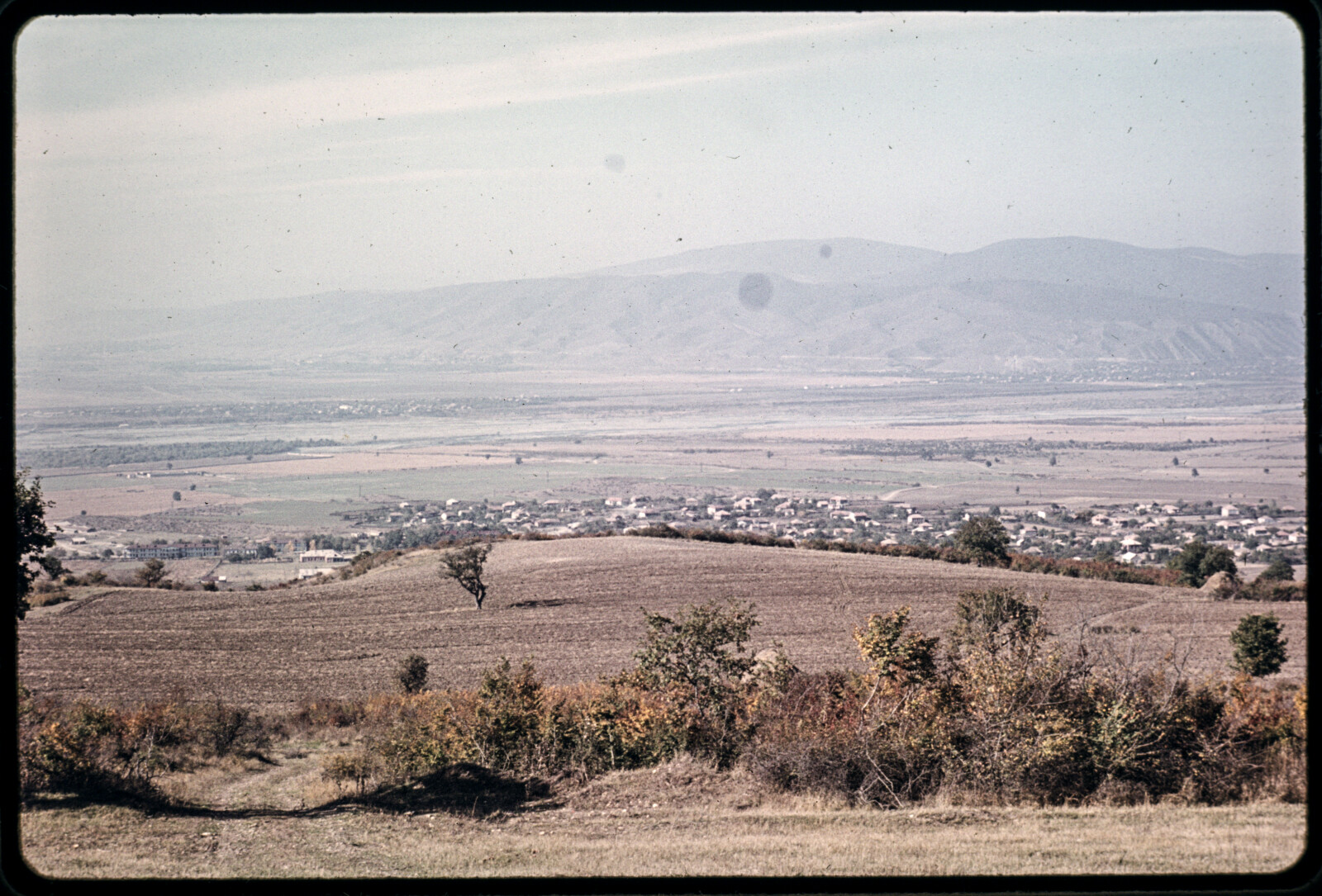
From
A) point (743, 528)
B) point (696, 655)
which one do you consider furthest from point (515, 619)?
point (743, 528)

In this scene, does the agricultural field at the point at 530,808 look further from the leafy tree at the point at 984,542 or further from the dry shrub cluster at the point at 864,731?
the leafy tree at the point at 984,542

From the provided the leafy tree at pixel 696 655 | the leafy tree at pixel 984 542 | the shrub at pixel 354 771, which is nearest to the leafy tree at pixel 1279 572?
the leafy tree at pixel 984 542

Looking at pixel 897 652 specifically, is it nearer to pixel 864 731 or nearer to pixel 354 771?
pixel 864 731

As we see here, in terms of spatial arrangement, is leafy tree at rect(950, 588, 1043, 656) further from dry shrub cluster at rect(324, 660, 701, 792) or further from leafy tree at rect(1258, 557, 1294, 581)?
leafy tree at rect(1258, 557, 1294, 581)

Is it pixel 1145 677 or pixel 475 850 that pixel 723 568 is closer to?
pixel 1145 677

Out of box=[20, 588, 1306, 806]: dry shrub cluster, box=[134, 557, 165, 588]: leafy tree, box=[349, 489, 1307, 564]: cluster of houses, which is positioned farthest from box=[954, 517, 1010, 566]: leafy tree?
box=[134, 557, 165, 588]: leafy tree

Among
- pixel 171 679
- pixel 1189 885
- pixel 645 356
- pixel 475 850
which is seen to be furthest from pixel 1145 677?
pixel 645 356
